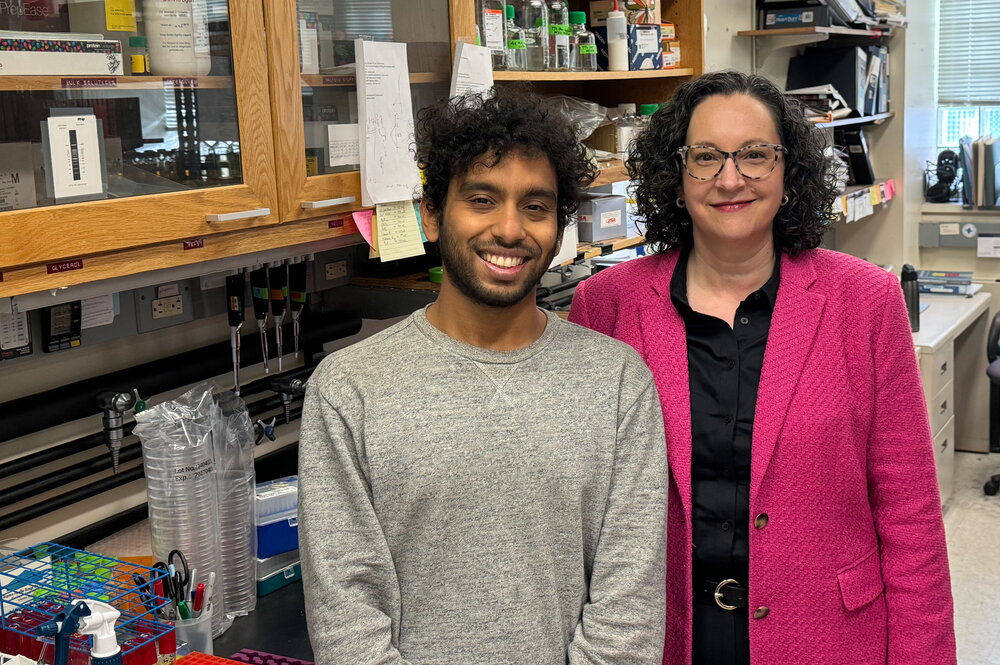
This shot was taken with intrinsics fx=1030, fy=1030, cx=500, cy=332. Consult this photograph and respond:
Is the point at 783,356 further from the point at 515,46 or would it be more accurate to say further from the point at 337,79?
the point at 515,46

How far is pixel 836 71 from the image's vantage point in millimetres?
4238

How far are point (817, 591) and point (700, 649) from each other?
0.20 meters

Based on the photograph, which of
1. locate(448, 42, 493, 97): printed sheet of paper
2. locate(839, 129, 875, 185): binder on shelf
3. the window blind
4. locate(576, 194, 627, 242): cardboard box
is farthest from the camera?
the window blind

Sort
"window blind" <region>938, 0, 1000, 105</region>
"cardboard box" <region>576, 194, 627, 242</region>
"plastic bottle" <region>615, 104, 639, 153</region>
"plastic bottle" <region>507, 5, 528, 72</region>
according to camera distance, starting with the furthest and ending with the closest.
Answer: "window blind" <region>938, 0, 1000, 105</region> → "plastic bottle" <region>615, 104, 639, 153</region> → "cardboard box" <region>576, 194, 627, 242</region> → "plastic bottle" <region>507, 5, 528, 72</region>

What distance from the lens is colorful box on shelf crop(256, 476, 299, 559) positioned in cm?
183

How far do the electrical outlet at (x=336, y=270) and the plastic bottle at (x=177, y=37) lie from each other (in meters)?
0.79

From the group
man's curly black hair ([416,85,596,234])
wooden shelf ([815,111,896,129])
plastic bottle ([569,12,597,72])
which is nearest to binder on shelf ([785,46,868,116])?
wooden shelf ([815,111,896,129])

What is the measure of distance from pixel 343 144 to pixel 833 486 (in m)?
0.96

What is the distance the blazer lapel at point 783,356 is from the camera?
1.48 meters

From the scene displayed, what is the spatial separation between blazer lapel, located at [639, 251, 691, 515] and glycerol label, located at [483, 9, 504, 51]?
739 mm

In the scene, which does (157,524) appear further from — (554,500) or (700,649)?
(700,649)

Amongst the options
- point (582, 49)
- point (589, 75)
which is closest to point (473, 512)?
point (589, 75)

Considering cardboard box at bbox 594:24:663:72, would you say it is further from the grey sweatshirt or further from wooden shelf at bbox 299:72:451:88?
the grey sweatshirt

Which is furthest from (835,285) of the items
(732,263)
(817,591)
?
(817,591)
